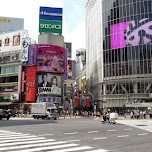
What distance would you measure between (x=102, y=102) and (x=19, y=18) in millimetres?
82190

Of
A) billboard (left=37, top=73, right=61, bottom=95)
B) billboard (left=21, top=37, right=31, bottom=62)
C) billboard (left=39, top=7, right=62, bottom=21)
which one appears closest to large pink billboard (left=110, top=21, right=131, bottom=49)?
billboard (left=37, top=73, right=61, bottom=95)

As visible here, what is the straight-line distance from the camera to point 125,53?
69.5 meters

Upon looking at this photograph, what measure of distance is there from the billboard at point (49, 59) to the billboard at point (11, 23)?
192 ft

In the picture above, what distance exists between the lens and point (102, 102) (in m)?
72.5

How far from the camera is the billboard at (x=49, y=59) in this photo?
81.6 m

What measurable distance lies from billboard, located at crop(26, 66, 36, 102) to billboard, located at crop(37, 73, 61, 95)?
6.07ft

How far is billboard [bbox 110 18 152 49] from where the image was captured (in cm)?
6788

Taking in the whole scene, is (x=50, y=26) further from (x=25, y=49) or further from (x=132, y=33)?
(x=132, y=33)

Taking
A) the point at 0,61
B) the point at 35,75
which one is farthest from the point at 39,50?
the point at 0,61

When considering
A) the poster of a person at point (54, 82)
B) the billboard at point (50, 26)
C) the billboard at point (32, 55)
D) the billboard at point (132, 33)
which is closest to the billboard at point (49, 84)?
the poster of a person at point (54, 82)

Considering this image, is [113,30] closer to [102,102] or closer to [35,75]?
[102,102]

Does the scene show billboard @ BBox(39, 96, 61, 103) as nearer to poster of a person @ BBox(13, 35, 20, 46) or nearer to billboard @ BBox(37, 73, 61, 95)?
billboard @ BBox(37, 73, 61, 95)

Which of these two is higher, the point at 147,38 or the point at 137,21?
the point at 137,21

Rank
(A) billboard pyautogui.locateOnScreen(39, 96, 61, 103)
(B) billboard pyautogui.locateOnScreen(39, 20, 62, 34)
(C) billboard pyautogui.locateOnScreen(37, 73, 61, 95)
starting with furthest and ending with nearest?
(B) billboard pyautogui.locateOnScreen(39, 20, 62, 34)
(C) billboard pyautogui.locateOnScreen(37, 73, 61, 95)
(A) billboard pyautogui.locateOnScreen(39, 96, 61, 103)
